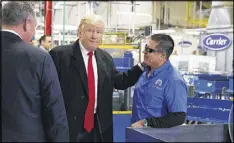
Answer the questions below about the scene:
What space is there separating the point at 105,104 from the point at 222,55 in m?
7.09

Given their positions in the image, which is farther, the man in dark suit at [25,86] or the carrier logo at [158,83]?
the carrier logo at [158,83]

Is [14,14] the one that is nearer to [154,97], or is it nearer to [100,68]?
[100,68]

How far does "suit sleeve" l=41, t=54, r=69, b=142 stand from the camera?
5.85 feet

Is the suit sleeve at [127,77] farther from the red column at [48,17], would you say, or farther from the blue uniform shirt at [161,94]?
the red column at [48,17]

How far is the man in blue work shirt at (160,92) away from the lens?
2.12 metres

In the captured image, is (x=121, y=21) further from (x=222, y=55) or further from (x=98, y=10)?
(x=222, y=55)

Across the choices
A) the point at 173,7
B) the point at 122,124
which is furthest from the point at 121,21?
the point at 173,7

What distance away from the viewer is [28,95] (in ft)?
A: 5.81

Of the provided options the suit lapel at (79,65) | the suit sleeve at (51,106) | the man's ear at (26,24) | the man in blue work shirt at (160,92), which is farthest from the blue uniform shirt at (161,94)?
the man's ear at (26,24)

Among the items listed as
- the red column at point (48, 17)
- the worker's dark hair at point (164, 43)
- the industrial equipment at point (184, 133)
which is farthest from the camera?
the red column at point (48, 17)

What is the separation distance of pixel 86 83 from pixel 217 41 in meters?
7.03

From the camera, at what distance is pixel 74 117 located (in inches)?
93.3

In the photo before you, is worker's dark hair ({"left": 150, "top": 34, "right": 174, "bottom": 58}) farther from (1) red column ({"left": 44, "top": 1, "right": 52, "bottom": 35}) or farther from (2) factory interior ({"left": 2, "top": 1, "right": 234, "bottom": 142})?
(1) red column ({"left": 44, "top": 1, "right": 52, "bottom": 35})

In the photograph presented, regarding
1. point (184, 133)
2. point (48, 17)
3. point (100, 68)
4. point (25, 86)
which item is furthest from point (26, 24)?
point (48, 17)
